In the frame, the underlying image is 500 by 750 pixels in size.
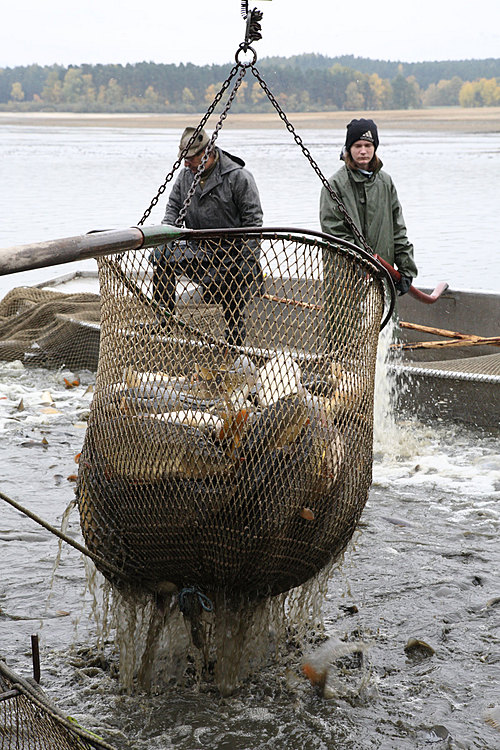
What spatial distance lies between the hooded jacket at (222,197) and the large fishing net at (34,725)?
371 cm

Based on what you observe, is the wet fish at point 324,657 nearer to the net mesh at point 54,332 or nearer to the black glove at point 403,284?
the black glove at point 403,284

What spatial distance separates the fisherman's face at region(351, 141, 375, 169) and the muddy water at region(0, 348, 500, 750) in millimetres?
2003

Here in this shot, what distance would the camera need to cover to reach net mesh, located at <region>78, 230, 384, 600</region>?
2930 mm

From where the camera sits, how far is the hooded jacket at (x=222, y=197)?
588 cm

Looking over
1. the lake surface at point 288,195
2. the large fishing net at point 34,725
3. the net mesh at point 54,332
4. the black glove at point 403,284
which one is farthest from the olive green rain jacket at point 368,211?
the lake surface at point 288,195

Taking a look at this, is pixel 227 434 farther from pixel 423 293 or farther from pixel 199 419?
pixel 423 293

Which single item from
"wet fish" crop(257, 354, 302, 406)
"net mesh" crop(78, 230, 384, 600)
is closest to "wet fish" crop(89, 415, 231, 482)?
"net mesh" crop(78, 230, 384, 600)

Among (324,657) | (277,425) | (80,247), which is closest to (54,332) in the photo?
(324,657)

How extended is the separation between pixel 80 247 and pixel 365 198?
4077 mm

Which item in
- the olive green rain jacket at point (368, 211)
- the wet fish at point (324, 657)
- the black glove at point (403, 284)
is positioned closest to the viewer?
the wet fish at point (324, 657)

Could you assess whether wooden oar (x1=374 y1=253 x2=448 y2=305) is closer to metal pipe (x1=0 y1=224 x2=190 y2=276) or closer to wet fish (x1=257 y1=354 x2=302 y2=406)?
wet fish (x1=257 y1=354 x2=302 y2=406)

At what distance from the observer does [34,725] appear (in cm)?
262

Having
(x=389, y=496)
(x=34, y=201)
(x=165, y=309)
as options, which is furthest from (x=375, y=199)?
(x=34, y=201)

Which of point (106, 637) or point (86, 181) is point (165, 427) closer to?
point (106, 637)
